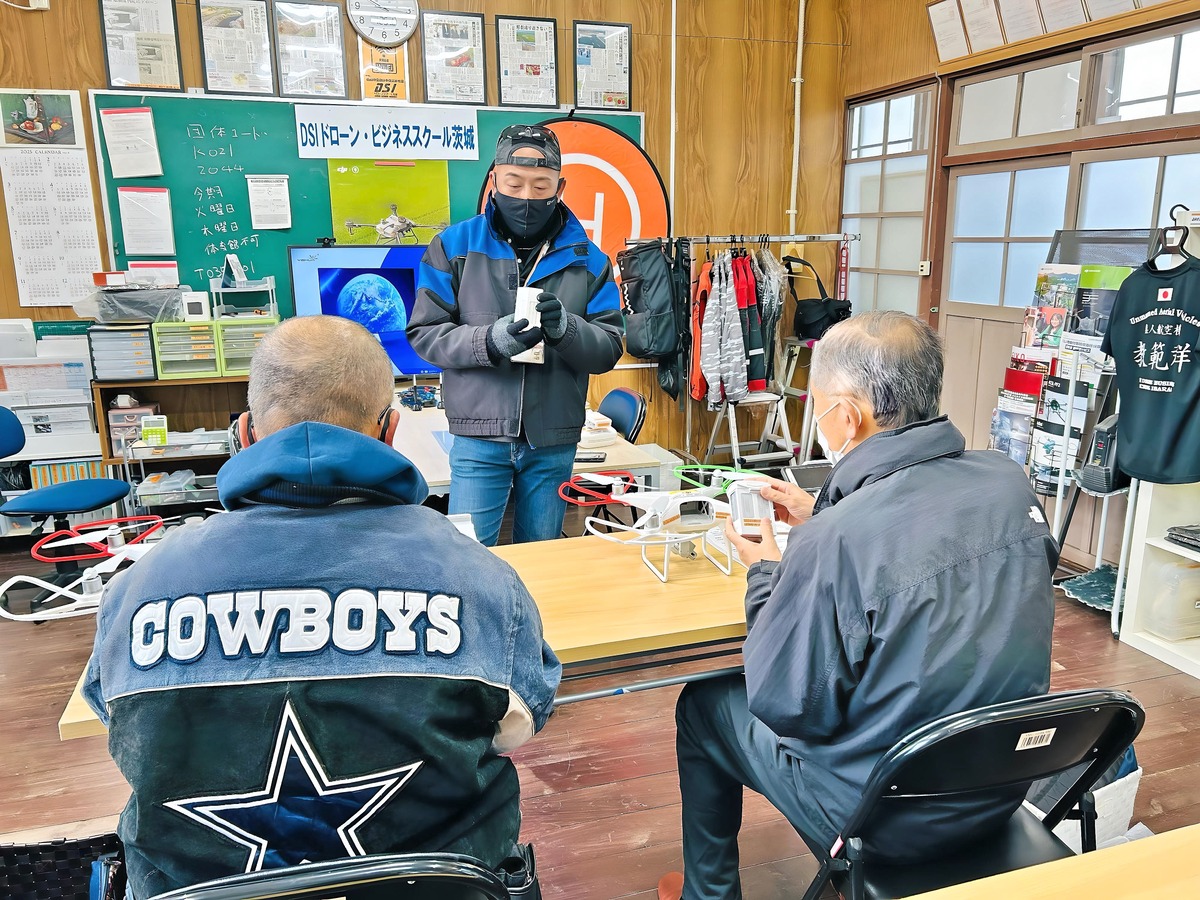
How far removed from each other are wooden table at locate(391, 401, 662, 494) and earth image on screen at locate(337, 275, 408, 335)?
3.32 ft

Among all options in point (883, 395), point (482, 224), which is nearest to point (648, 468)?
point (482, 224)

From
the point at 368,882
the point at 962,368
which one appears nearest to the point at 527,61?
the point at 962,368

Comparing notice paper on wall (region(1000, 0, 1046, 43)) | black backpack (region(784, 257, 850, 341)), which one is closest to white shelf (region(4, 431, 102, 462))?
black backpack (region(784, 257, 850, 341))

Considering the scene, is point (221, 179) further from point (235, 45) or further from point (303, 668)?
point (303, 668)

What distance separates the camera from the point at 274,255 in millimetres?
4520

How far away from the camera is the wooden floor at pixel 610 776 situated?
2.01 meters

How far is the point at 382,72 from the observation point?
4500mm

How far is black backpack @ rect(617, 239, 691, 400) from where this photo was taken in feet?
15.9

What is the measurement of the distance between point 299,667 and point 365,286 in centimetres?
408

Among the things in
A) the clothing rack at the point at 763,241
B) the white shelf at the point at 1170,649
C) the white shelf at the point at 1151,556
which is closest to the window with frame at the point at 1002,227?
the clothing rack at the point at 763,241

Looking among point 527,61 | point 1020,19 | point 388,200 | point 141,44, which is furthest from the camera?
point 527,61

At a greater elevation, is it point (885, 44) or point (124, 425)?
point (885, 44)

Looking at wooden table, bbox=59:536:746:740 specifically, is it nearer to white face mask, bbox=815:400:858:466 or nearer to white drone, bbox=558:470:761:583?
white drone, bbox=558:470:761:583

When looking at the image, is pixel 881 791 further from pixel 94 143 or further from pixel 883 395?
pixel 94 143
